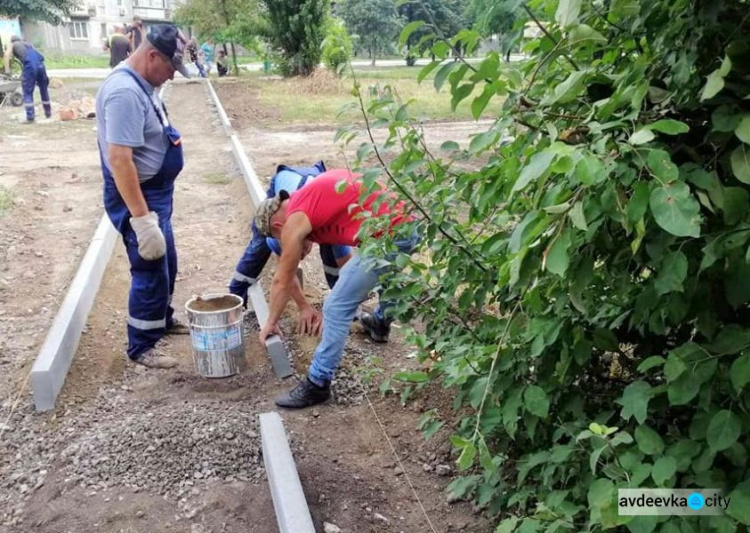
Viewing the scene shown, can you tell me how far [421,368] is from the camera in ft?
13.9

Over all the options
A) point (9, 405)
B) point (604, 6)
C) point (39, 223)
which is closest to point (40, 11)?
point (39, 223)

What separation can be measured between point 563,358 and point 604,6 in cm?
100

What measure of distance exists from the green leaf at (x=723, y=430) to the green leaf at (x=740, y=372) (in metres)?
0.11

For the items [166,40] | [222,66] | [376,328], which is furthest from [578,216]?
[222,66]

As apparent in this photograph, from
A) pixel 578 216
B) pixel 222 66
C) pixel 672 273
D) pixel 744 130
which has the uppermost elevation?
pixel 744 130

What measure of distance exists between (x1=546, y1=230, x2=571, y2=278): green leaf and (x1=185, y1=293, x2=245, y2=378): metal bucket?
301 centimetres

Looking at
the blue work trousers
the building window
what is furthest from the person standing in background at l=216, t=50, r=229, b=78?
the building window

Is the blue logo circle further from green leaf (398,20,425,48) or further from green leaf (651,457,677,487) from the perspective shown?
green leaf (398,20,425,48)

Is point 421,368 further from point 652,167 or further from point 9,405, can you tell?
point 652,167

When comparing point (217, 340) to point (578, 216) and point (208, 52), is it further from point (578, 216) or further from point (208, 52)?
point (208, 52)

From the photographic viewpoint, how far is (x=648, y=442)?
1705 mm

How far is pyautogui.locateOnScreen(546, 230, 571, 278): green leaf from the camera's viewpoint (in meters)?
1.37

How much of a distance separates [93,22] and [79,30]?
146cm

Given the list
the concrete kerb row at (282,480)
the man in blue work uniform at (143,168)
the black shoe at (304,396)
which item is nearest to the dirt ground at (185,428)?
the black shoe at (304,396)
